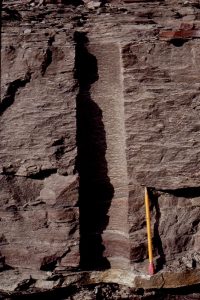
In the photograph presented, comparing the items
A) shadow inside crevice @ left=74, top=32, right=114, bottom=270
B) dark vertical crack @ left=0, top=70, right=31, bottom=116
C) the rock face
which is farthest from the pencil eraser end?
dark vertical crack @ left=0, top=70, right=31, bottom=116

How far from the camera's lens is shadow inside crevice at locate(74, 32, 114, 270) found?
130 inches

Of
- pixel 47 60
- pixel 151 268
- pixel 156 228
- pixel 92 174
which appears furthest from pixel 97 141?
pixel 151 268

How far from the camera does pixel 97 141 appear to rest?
3311mm

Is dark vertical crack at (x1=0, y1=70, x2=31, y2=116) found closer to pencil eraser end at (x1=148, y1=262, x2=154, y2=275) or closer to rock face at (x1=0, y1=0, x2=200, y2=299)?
rock face at (x1=0, y1=0, x2=200, y2=299)

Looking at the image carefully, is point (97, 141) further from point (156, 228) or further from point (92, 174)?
point (156, 228)

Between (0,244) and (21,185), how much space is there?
0.50 m

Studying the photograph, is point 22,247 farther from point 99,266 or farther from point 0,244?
point 99,266

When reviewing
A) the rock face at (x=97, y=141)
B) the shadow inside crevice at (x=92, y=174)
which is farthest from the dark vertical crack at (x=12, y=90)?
the shadow inside crevice at (x=92, y=174)

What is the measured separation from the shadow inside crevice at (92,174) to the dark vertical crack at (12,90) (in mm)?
431

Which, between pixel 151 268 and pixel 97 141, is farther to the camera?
pixel 97 141

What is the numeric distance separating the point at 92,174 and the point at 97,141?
28 cm

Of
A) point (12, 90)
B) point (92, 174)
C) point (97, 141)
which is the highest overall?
point (12, 90)

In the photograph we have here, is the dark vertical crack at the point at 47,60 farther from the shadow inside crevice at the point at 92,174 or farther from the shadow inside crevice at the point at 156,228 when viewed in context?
the shadow inside crevice at the point at 156,228

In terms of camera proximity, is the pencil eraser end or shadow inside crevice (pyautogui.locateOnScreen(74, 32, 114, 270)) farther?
shadow inside crevice (pyautogui.locateOnScreen(74, 32, 114, 270))
